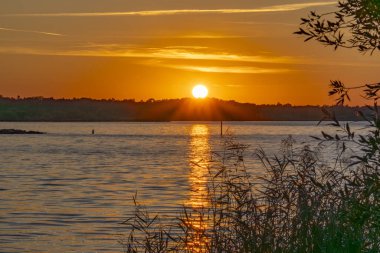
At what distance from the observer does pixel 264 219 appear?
58.9 feet

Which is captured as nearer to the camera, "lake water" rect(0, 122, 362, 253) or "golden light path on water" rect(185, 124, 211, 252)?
"golden light path on water" rect(185, 124, 211, 252)

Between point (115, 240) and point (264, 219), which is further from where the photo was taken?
point (115, 240)

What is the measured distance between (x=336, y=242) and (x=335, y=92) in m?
4.44

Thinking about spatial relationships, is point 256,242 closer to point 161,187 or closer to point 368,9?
point 368,9

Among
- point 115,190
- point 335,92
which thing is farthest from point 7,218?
point 335,92

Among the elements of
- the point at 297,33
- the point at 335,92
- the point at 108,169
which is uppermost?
the point at 297,33

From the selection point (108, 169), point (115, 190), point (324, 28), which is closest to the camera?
point (324, 28)

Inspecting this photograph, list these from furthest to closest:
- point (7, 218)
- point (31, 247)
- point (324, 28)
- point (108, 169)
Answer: point (108, 169)
point (7, 218)
point (31, 247)
point (324, 28)

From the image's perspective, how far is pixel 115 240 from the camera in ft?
102

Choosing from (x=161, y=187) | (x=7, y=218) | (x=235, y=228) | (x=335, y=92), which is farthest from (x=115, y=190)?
(x=335, y=92)

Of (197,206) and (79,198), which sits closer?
(197,206)

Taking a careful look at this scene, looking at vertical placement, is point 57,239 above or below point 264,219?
below

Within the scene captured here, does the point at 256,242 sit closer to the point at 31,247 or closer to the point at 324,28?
the point at 324,28

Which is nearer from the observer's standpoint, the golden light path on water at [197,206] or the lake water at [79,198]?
the golden light path on water at [197,206]
